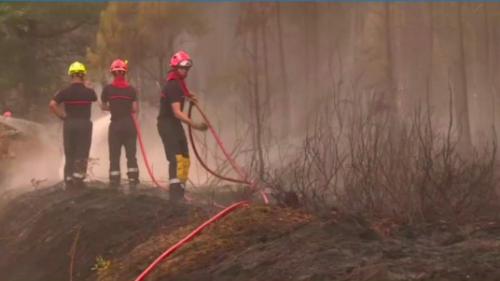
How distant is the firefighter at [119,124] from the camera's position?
10891mm

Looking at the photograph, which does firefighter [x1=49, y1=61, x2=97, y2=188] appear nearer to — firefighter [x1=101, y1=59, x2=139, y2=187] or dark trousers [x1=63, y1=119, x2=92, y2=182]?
dark trousers [x1=63, y1=119, x2=92, y2=182]

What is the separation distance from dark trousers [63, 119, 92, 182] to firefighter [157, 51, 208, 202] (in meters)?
1.83

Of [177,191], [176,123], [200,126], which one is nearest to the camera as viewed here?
[200,126]

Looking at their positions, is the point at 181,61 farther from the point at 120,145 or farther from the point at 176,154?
the point at 120,145

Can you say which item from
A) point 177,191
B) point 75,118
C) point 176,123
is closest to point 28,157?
point 75,118

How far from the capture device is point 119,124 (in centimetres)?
1090

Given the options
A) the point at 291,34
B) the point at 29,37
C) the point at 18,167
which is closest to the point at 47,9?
the point at 29,37

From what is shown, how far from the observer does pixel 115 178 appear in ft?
35.8

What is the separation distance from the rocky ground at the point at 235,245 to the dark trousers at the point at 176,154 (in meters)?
0.31

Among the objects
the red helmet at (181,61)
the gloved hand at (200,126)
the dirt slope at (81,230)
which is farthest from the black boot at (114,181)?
the red helmet at (181,61)

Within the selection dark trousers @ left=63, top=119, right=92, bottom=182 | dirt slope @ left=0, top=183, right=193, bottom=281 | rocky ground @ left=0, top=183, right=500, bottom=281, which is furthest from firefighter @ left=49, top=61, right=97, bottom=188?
rocky ground @ left=0, top=183, right=500, bottom=281

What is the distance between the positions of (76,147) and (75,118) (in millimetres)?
379

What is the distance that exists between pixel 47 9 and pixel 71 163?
18.7 meters

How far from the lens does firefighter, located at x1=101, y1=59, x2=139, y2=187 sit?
1089 centimetres
